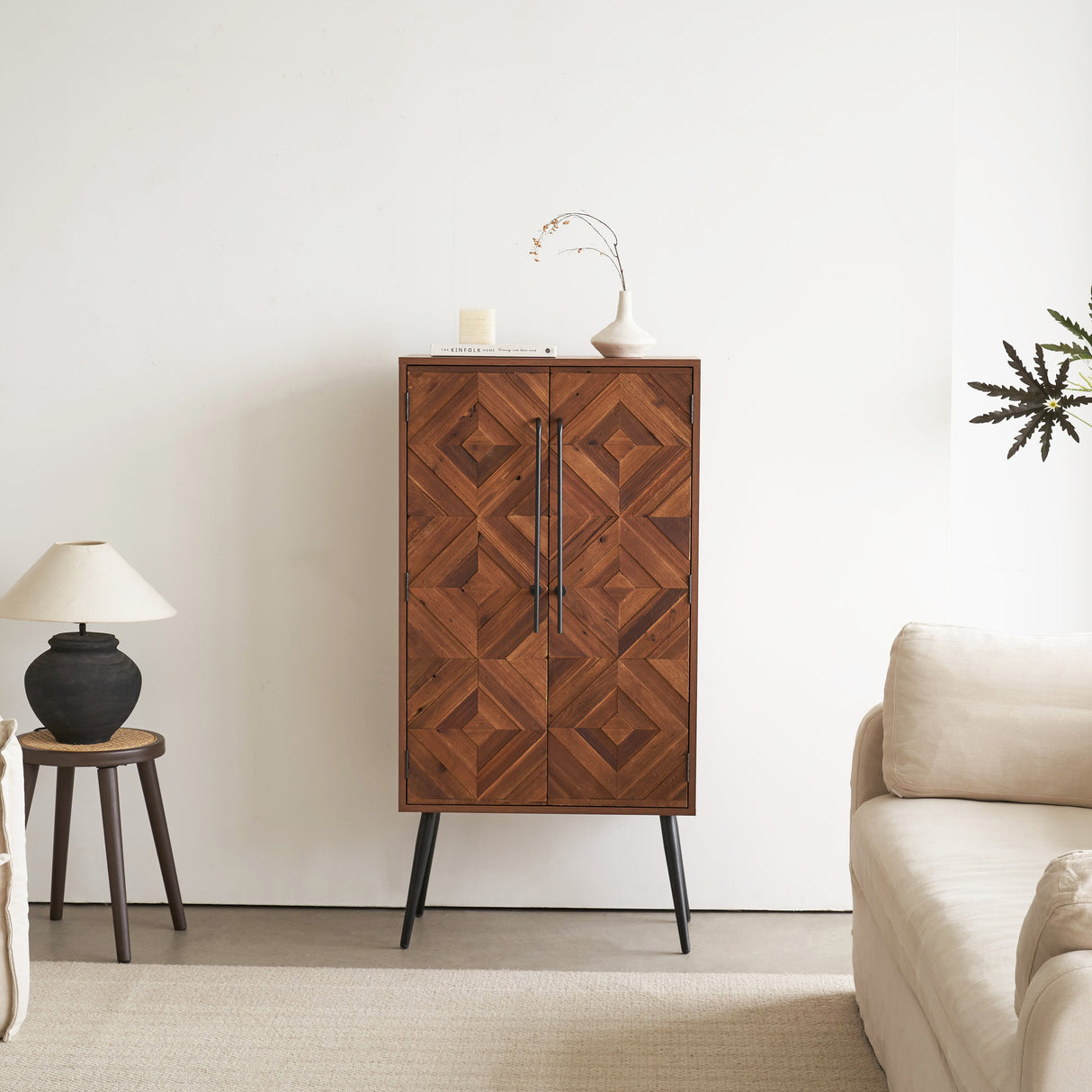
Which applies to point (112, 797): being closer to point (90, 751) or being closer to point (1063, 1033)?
point (90, 751)

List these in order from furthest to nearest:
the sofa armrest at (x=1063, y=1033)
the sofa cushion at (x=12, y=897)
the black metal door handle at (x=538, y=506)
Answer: the black metal door handle at (x=538, y=506)
the sofa cushion at (x=12, y=897)
the sofa armrest at (x=1063, y=1033)

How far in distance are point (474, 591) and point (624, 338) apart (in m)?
0.77

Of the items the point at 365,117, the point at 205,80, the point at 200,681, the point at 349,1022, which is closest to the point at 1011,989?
the point at 349,1022

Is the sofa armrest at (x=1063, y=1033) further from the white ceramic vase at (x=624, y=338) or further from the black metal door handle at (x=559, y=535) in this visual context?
the white ceramic vase at (x=624, y=338)

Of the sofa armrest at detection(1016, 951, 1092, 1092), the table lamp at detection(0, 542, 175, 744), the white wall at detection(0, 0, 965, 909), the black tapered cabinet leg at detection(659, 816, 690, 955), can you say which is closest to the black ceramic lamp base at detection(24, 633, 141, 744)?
the table lamp at detection(0, 542, 175, 744)

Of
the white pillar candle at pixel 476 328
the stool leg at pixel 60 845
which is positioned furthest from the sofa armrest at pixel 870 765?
the stool leg at pixel 60 845

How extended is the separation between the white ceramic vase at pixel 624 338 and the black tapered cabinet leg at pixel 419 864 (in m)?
1.31

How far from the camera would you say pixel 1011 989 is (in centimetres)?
149

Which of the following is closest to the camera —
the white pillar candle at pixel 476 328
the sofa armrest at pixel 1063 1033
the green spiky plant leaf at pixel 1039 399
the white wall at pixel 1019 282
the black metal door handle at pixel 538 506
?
the sofa armrest at pixel 1063 1033

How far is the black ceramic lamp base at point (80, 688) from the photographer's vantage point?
2.78 m

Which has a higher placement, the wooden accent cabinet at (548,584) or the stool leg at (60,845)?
the wooden accent cabinet at (548,584)

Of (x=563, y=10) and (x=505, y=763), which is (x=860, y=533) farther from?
(x=563, y=10)

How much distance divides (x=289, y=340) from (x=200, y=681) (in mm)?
1049

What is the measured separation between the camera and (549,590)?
2.78 m
